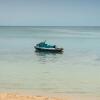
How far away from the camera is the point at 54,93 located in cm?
2369

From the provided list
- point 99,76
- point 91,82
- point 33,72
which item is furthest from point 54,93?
point 33,72

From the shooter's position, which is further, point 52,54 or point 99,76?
point 52,54

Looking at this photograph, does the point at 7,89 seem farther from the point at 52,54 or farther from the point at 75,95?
the point at 52,54

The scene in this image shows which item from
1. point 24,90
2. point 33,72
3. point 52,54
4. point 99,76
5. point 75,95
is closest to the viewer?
point 75,95

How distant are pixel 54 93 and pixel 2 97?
6.48 m

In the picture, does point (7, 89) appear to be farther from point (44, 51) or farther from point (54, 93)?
point (44, 51)

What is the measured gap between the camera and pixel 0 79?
2888 cm

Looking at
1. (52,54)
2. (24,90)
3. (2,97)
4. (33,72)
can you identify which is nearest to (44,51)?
(52,54)

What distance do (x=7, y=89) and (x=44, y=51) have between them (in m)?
35.0

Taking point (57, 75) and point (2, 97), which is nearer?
point (2, 97)

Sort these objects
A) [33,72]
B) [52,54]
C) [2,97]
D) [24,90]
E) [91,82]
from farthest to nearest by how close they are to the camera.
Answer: [52,54], [33,72], [91,82], [24,90], [2,97]

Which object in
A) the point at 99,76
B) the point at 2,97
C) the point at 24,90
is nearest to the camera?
the point at 2,97

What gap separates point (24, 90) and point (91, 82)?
5539 mm

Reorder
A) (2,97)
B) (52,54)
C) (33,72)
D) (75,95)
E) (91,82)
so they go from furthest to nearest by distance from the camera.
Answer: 1. (52,54)
2. (33,72)
3. (91,82)
4. (75,95)
5. (2,97)
